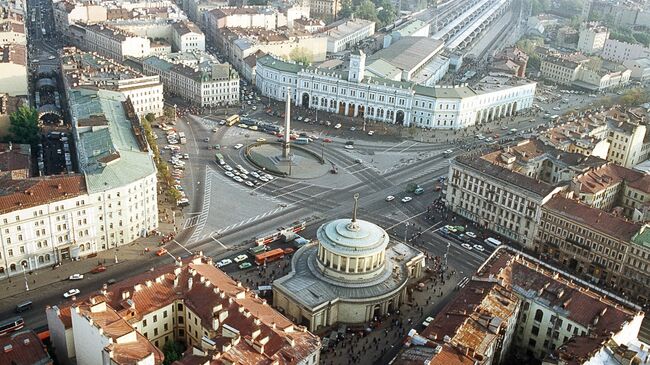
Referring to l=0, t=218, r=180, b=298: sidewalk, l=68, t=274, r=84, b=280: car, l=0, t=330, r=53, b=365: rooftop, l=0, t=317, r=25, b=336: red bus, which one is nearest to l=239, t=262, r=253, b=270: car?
l=0, t=218, r=180, b=298: sidewalk

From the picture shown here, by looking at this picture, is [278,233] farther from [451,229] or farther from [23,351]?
[23,351]

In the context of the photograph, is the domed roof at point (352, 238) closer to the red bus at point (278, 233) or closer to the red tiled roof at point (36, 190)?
the red bus at point (278, 233)

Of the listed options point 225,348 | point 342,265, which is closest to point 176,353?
point 225,348

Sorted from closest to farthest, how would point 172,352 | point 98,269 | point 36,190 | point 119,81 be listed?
point 172,352 < point 36,190 < point 98,269 < point 119,81

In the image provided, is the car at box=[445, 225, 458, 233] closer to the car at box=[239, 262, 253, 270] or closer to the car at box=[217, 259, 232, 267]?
the car at box=[239, 262, 253, 270]

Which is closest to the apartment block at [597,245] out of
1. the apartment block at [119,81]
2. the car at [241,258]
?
the car at [241,258]

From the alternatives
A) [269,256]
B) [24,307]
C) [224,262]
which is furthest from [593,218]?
[24,307]
